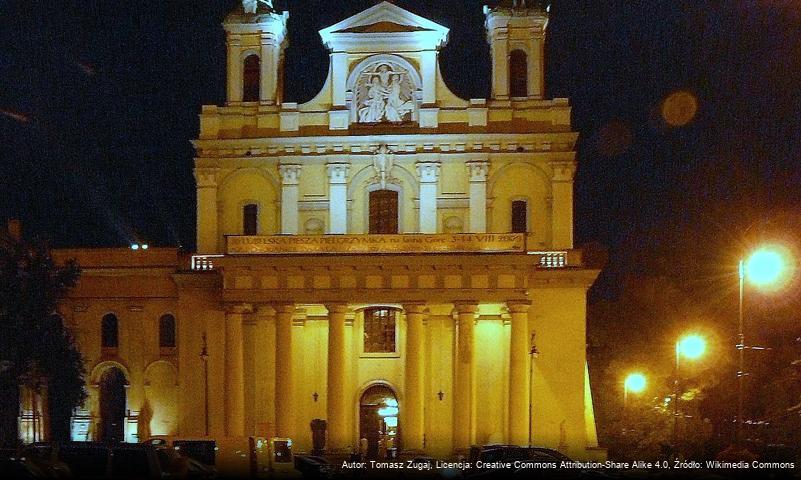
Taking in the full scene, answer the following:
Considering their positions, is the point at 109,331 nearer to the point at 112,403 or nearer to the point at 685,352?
the point at 112,403

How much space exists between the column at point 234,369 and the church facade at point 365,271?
10 centimetres

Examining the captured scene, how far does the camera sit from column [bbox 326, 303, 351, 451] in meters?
56.5

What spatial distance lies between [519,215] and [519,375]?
768cm

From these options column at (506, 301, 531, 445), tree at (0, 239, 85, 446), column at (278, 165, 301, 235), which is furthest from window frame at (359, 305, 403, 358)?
tree at (0, 239, 85, 446)

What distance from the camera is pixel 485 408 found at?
2313 inches

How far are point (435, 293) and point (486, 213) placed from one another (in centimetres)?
552

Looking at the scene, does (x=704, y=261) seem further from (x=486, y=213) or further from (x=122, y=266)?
(x=122, y=266)

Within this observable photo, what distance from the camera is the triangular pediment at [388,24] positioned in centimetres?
5981

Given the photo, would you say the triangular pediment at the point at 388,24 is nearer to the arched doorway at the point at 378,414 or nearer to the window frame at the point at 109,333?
the arched doorway at the point at 378,414

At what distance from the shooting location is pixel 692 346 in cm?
5278

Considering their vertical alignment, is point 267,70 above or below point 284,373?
above

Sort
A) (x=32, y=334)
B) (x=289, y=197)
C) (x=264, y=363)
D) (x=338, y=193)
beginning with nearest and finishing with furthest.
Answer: (x=32, y=334) → (x=264, y=363) → (x=338, y=193) → (x=289, y=197)

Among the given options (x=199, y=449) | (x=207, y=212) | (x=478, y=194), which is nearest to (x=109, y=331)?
(x=207, y=212)

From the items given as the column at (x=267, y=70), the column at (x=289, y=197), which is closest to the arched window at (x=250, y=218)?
the column at (x=289, y=197)
